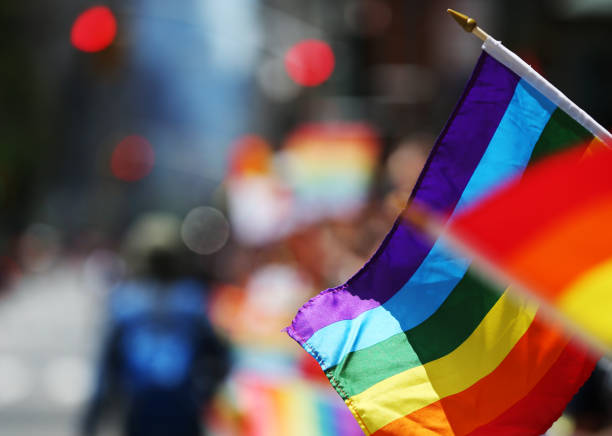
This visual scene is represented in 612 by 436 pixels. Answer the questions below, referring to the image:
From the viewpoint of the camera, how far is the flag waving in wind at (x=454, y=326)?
3.30 m

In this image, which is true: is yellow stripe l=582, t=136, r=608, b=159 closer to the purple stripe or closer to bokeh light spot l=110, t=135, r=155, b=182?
the purple stripe

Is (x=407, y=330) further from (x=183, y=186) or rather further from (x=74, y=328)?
(x=183, y=186)

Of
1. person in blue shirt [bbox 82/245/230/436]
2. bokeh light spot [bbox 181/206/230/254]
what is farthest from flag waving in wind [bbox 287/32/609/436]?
bokeh light spot [bbox 181/206/230/254]

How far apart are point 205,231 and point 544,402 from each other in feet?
32.2

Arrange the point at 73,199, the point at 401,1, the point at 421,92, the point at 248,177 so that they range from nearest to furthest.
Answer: the point at 248,177
the point at 421,92
the point at 401,1
the point at 73,199

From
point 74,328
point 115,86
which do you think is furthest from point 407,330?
point 115,86

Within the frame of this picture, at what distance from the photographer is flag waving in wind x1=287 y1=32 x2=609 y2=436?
3301mm

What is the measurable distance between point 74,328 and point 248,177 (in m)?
9.79

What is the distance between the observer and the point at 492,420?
11.0ft

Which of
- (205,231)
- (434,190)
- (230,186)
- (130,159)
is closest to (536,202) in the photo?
(434,190)

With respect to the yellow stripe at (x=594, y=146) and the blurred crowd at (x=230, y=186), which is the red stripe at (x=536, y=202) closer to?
the yellow stripe at (x=594, y=146)

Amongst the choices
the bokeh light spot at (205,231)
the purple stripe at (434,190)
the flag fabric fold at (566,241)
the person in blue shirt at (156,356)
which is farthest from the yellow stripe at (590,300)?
the bokeh light spot at (205,231)

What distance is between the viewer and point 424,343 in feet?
11.1

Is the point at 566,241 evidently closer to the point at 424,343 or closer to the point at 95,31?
the point at 424,343
